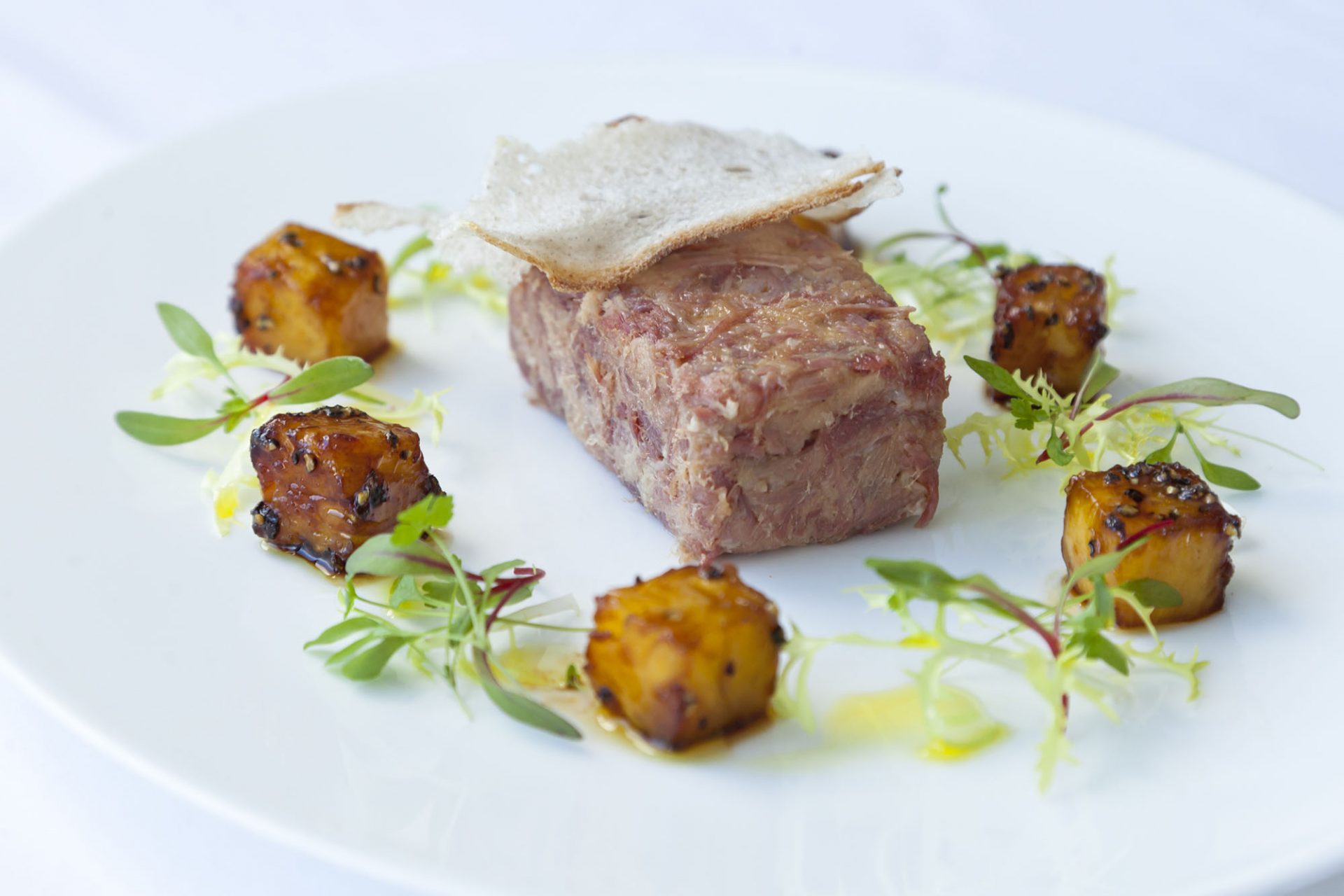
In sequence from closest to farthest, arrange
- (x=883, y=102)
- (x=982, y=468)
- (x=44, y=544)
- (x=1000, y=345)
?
(x=44, y=544), (x=982, y=468), (x=1000, y=345), (x=883, y=102)

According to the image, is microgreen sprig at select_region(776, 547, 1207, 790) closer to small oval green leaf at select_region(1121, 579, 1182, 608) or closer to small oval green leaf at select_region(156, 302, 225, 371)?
small oval green leaf at select_region(1121, 579, 1182, 608)

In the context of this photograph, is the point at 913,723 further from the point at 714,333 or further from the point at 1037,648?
the point at 714,333

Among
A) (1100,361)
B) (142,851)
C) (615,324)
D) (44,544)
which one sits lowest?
(142,851)

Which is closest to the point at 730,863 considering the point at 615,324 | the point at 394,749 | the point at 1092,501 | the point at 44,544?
the point at 394,749

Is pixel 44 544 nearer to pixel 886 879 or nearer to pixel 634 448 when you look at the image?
pixel 634 448

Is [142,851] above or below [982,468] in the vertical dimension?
below

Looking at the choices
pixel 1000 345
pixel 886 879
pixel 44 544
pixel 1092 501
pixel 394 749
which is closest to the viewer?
pixel 886 879
